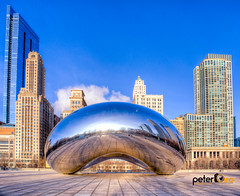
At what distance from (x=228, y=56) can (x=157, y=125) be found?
176m

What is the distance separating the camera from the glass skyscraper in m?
175

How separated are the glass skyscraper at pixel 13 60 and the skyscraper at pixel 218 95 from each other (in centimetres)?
12146

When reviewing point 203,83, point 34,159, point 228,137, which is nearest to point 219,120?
point 228,137

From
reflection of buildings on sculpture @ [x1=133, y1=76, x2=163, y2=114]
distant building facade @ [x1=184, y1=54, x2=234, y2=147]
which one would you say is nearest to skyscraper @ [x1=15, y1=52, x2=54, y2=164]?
reflection of buildings on sculpture @ [x1=133, y1=76, x2=163, y2=114]

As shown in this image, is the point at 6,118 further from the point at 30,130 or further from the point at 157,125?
the point at 157,125

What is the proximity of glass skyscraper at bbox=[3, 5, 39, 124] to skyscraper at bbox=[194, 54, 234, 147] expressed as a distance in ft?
398

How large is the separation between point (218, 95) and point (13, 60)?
442 feet

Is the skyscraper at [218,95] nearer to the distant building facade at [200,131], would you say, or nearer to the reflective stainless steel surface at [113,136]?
the distant building facade at [200,131]

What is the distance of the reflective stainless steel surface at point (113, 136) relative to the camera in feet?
52.5

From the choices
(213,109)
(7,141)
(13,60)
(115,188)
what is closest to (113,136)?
(115,188)

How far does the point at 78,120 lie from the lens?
16578mm

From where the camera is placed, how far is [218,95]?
167 m

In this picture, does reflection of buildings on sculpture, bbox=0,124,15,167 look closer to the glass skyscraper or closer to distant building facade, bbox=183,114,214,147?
the glass skyscraper

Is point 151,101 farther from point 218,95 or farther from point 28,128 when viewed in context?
point 28,128
